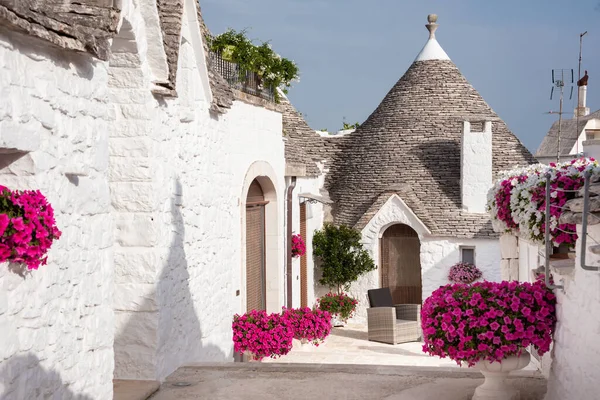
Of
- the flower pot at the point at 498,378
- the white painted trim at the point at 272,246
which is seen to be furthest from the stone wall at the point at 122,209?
the flower pot at the point at 498,378

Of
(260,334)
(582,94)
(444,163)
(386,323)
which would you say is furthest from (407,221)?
(582,94)

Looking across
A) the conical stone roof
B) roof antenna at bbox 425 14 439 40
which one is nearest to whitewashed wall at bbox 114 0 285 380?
the conical stone roof

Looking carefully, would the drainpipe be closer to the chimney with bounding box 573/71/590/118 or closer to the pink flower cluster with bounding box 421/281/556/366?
the pink flower cluster with bounding box 421/281/556/366

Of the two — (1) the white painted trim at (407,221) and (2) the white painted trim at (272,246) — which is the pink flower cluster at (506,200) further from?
(1) the white painted trim at (407,221)

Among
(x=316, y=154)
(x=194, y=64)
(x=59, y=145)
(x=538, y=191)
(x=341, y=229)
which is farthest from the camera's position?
(x=316, y=154)

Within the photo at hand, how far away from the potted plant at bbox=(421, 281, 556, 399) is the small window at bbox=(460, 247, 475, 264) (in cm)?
1270

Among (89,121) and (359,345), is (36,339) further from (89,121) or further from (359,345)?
(359,345)

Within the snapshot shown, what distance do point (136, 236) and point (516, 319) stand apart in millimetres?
3087

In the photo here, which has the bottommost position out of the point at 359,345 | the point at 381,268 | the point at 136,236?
the point at 359,345

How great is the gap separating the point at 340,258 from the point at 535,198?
39.8ft

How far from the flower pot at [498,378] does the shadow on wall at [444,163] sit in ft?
43.3

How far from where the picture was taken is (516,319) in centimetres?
571

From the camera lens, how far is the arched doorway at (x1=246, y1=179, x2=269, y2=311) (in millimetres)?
11516

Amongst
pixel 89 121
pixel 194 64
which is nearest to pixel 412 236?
pixel 194 64
